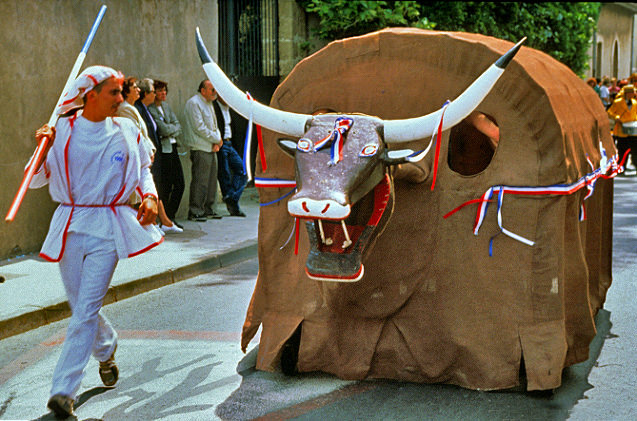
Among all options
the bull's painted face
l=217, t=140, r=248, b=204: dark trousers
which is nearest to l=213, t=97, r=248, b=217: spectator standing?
l=217, t=140, r=248, b=204: dark trousers

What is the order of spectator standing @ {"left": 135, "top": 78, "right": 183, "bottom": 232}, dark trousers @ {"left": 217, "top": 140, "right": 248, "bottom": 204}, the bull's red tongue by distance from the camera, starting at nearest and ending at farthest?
the bull's red tongue
spectator standing @ {"left": 135, "top": 78, "right": 183, "bottom": 232}
dark trousers @ {"left": 217, "top": 140, "right": 248, "bottom": 204}

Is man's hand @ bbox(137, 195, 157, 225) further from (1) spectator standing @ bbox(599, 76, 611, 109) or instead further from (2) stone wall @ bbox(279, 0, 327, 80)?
(1) spectator standing @ bbox(599, 76, 611, 109)

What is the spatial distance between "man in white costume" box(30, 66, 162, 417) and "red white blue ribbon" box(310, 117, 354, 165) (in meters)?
1.09

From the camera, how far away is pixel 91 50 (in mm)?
11484

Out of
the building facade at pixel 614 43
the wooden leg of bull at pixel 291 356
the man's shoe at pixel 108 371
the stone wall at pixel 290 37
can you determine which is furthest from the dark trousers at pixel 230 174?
the building facade at pixel 614 43

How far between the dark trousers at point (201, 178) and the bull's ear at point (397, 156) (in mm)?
8335

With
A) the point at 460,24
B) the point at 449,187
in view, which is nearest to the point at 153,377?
the point at 449,187

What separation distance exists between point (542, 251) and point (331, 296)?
123 cm

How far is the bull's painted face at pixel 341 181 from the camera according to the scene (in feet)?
15.8

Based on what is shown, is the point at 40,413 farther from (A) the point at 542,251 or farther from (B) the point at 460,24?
(B) the point at 460,24

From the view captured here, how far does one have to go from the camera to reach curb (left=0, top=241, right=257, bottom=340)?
7328 mm

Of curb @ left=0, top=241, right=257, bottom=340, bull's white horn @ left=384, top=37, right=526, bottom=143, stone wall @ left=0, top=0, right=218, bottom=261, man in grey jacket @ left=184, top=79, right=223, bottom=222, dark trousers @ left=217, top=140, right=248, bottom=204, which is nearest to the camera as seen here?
bull's white horn @ left=384, top=37, right=526, bottom=143

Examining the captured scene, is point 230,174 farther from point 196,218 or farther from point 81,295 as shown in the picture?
point 81,295

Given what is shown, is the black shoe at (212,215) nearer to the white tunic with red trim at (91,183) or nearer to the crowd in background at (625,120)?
the white tunic with red trim at (91,183)
